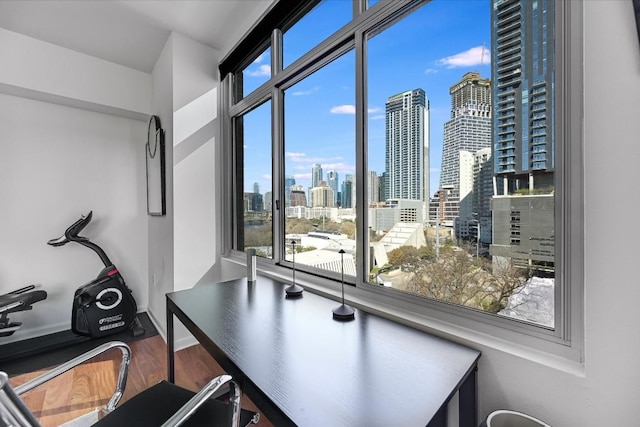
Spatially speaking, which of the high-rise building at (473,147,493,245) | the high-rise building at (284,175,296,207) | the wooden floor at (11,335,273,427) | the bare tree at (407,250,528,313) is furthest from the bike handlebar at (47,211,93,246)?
the high-rise building at (473,147,493,245)

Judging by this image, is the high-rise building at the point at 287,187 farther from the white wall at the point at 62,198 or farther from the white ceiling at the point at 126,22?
the white wall at the point at 62,198

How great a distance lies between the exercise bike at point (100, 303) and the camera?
255 centimetres

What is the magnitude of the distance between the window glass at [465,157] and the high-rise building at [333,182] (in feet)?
1.06

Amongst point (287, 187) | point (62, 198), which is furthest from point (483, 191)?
point (62, 198)

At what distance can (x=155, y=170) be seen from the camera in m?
2.86

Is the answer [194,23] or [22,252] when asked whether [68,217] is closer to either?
[22,252]

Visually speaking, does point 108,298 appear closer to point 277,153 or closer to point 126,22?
point 277,153

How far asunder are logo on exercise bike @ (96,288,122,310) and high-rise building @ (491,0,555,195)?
3.26m

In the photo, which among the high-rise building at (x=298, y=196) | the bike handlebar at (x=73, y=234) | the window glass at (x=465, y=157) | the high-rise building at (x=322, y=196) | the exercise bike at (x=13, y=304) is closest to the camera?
the window glass at (x=465, y=157)

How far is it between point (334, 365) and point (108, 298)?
2749mm

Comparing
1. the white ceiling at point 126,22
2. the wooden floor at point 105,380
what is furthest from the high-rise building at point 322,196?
the white ceiling at point 126,22

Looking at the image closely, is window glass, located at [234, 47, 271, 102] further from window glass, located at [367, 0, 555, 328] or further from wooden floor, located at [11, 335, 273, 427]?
wooden floor, located at [11, 335, 273, 427]

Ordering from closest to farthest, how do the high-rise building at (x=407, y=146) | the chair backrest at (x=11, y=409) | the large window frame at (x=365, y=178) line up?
the chair backrest at (x=11, y=409) → the large window frame at (x=365, y=178) → the high-rise building at (x=407, y=146)

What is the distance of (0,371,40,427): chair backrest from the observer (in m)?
0.64
